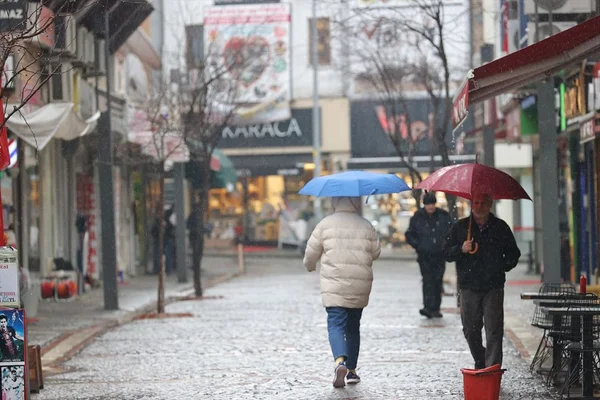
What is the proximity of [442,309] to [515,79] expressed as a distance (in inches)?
383

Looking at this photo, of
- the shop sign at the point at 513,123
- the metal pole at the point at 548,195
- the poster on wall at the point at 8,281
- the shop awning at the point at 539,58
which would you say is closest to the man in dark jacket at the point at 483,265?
the shop awning at the point at 539,58

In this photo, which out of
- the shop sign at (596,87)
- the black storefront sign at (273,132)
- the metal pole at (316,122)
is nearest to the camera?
the shop sign at (596,87)

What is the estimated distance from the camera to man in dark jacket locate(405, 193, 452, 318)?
59.3 feet

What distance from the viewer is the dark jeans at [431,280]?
1809 centimetres

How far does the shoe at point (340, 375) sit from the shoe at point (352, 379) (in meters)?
0.24

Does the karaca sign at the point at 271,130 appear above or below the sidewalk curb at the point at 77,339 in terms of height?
above

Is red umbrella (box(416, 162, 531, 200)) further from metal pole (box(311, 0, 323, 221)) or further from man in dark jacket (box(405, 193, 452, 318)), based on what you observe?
metal pole (box(311, 0, 323, 221))

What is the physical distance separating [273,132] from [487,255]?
124 feet

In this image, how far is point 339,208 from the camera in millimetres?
12234

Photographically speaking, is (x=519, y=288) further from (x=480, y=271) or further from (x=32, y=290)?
(x=480, y=271)

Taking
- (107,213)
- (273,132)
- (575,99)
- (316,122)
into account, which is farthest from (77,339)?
(273,132)

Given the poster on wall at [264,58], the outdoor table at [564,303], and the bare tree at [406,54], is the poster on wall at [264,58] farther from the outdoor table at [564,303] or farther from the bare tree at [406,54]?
the outdoor table at [564,303]

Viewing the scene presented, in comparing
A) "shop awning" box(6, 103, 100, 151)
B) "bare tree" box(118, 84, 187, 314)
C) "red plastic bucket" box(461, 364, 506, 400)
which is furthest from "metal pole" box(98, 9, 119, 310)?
"red plastic bucket" box(461, 364, 506, 400)

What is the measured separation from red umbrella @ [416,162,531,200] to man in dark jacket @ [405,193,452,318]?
7.37 m
